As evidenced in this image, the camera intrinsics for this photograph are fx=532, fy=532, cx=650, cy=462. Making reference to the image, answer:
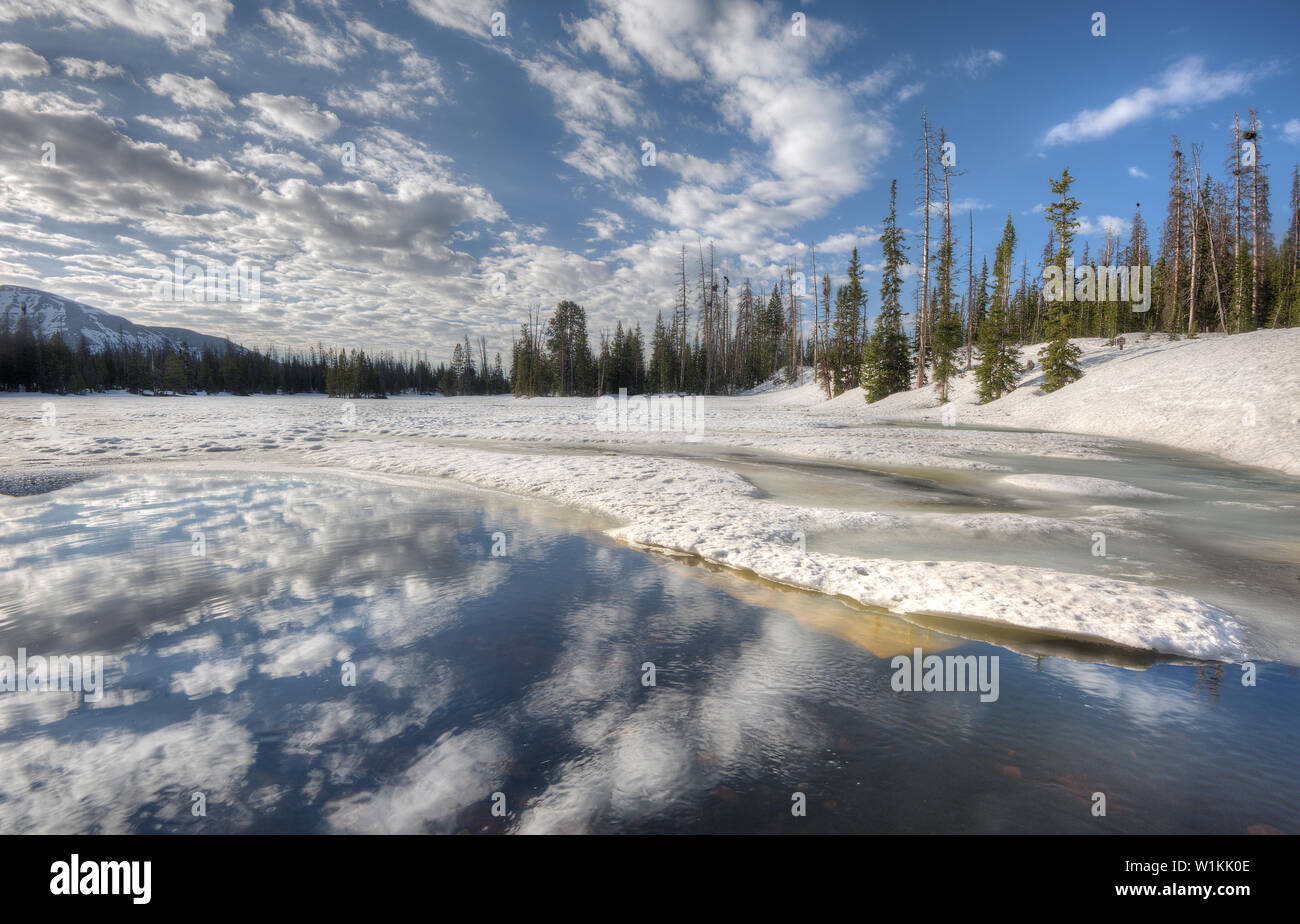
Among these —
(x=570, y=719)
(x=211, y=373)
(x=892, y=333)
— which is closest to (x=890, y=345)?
(x=892, y=333)

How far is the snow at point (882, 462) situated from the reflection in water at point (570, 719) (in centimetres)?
66

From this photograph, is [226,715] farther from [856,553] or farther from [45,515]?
[45,515]

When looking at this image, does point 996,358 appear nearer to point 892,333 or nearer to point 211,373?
point 892,333

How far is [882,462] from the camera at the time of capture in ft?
46.7

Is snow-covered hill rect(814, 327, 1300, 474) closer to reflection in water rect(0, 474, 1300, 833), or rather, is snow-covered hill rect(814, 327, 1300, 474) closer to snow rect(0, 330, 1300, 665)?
snow rect(0, 330, 1300, 665)

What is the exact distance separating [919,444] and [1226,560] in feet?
38.2

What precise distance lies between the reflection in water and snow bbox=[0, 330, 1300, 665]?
663 mm

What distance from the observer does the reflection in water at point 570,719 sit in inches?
96.8

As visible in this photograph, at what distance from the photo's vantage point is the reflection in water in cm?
246

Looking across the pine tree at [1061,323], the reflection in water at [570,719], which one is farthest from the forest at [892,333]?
the reflection in water at [570,719]

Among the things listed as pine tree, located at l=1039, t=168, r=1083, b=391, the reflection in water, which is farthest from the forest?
the reflection in water

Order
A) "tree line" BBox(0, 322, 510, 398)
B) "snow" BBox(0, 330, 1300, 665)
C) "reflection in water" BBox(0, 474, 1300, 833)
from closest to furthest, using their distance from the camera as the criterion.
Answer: "reflection in water" BBox(0, 474, 1300, 833) < "snow" BBox(0, 330, 1300, 665) < "tree line" BBox(0, 322, 510, 398)

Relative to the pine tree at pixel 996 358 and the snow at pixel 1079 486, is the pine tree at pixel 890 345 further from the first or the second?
the snow at pixel 1079 486
